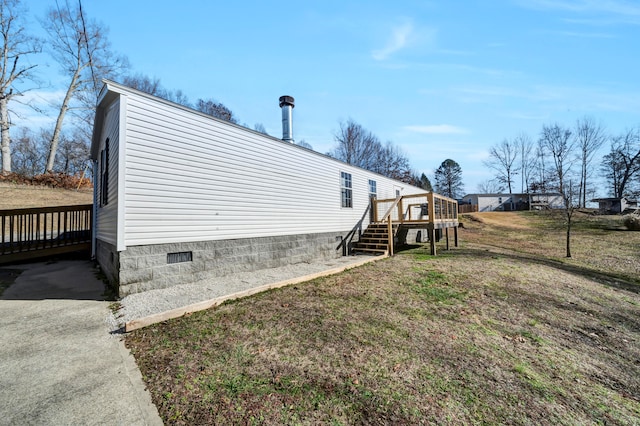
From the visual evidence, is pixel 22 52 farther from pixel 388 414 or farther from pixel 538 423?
pixel 538 423

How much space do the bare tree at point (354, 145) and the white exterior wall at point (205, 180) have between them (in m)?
19.8

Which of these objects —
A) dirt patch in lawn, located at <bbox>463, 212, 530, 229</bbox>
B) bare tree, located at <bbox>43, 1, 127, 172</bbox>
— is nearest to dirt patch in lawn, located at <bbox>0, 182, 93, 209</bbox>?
bare tree, located at <bbox>43, 1, 127, 172</bbox>

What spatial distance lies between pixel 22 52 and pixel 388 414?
25588 millimetres

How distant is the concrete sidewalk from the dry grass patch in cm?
20

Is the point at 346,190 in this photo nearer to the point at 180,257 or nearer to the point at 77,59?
the point at 180,257

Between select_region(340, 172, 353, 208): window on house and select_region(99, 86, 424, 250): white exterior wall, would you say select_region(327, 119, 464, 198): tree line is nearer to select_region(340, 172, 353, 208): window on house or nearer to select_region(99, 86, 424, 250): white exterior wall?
select_region(340, 172, 353, 208): window on house

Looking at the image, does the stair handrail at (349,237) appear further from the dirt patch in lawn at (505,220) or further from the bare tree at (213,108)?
the bare tree at (213,108)

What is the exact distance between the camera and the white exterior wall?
194 inches

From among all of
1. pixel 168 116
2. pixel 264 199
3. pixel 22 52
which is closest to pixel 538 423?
→ pixel 264 199

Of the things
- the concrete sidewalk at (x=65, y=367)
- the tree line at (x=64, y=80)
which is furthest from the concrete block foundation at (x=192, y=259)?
the tree line at (x=64, y=80)

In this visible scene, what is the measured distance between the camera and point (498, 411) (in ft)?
7.63

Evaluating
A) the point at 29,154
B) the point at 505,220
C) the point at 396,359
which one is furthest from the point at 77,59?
the point at 505,220

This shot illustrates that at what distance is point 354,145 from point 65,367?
90.5 ft

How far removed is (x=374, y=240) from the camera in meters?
11.0
